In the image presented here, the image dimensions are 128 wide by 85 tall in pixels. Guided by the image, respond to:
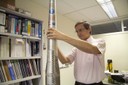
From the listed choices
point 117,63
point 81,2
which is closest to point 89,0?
point 81,2

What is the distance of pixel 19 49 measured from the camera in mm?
1849

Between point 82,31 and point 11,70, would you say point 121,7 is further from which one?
point 11,70

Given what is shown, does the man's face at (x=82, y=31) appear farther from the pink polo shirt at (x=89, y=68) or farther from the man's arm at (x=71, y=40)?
the man's arm at (x=71, y=40)

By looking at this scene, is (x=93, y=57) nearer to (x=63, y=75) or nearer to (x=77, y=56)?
(x=77, y=56)

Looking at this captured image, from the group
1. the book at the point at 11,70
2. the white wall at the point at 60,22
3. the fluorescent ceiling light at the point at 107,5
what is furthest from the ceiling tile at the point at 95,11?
the book at the point at 11,70

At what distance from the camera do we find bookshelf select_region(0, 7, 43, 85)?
64.5 inches

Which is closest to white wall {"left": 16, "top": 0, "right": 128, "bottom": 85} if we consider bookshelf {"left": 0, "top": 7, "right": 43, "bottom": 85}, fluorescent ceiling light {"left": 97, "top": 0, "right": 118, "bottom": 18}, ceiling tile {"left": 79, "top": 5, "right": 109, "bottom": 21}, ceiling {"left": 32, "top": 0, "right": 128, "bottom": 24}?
ceiling {"left": 32, "top": 0, "right": 128, "bottom": 24}

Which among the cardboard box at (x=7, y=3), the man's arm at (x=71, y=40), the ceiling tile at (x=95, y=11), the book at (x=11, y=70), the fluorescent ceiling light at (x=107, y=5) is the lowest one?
the book at (x=11, y=70)

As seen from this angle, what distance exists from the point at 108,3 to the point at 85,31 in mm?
1842

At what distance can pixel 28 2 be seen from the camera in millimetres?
2404

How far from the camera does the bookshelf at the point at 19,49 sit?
164 cm

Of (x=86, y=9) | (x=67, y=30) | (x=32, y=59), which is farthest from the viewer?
(x=67, y=30)

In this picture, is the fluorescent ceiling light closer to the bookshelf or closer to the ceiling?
the ceiling

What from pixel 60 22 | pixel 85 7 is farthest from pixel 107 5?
pixel 60 22
